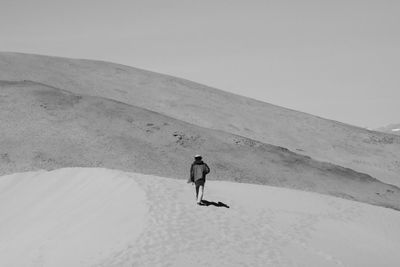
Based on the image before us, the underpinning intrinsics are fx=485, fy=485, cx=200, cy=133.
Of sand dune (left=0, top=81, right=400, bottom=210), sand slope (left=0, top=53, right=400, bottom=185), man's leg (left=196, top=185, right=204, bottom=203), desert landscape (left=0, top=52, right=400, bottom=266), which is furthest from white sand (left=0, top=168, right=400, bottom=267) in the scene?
sand slope (left=0, top=53, right=400, bottom=185)

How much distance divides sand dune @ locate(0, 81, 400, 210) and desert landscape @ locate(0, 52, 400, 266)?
0.15m

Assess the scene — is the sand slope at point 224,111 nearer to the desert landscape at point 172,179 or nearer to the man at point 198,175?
the desert landscape at point 172,179

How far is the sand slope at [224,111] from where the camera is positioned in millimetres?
57888

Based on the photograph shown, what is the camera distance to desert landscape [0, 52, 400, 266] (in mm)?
13898

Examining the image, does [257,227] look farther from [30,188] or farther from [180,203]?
[30,188]

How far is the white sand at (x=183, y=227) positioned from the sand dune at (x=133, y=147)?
12.5 m

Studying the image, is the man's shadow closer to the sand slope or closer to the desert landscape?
the desert landscape

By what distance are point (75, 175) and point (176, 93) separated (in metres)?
53.3

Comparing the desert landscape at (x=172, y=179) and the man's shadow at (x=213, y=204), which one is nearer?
the desert landscape at (x=172, y=179)

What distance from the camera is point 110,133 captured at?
39469mm

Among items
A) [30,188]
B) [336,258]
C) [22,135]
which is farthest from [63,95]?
[336,258]

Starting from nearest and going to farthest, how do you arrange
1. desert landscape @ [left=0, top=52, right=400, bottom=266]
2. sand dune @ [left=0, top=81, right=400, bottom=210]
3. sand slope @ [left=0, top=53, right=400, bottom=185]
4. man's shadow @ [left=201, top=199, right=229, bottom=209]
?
desert landscape @ [left=0, top=52, right=400, bottom=266], man's shadow @ [left=201, top=199, right=229, bottom=209], sand dune @ [left=0, top=81, right=400, bottom=210], sand slope @ [left=0, top=53, right=400, bottom=185]

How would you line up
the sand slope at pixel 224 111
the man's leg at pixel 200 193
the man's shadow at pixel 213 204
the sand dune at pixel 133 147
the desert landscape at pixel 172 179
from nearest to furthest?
1. the desert landscape at pixel 172 179
2. the man's leg at pixel 200 193
3. the man's shadow at pixel 213 204
4. the sand dune at pixel 133 147
5. the sand slope at pixel 224 111

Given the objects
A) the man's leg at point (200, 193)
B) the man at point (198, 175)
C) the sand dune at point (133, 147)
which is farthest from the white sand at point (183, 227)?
the sand dune at point (133, 147)
